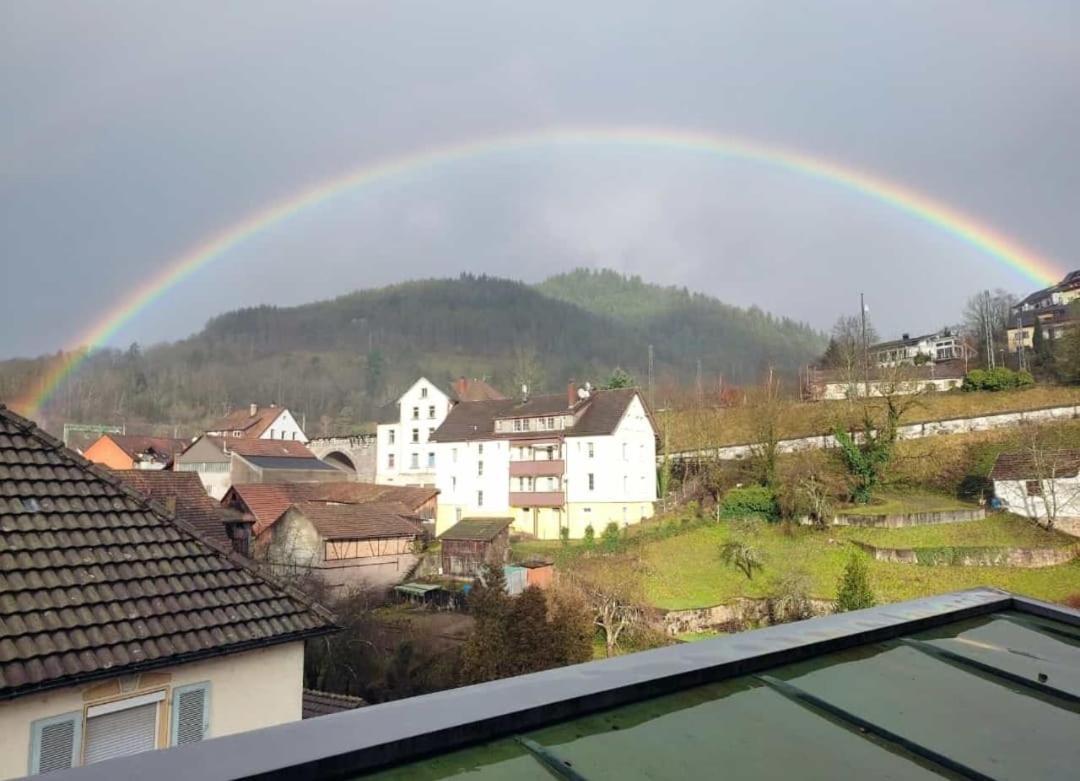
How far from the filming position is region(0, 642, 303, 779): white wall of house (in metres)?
5.15

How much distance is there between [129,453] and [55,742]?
207ft

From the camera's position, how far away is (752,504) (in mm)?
32906

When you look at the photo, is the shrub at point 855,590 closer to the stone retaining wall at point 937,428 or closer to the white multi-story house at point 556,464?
the stone retaining wall at point 937,428

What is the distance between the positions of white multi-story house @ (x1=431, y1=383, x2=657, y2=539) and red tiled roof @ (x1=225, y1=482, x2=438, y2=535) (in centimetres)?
302

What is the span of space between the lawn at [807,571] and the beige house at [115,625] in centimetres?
1858

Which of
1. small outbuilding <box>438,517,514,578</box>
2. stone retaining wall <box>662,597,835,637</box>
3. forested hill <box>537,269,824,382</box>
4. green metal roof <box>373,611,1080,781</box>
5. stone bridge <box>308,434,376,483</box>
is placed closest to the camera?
green metal roof <box>373,611,1080,781</box>

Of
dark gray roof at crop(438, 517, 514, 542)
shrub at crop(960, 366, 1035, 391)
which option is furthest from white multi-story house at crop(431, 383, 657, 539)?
shrub at crop(960, 366, 1035, 391)

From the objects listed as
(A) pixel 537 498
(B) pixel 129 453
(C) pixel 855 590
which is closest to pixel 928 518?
(C) pixel 855 590

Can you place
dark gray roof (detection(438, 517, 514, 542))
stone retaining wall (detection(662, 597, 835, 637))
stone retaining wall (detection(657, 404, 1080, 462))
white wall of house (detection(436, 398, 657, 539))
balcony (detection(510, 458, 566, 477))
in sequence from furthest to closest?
balcony (detection(510, 458, 566, 477)), white wall of house (detection(436, 398, 657, 539)), stone retaining wall (detection(657, 404, 1080, 462)), dark gray roof (detection(438, 517, 514, 542)), stone retaining wall (detection(662, 597, 835, 637))

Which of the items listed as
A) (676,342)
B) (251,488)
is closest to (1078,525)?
(251,488)

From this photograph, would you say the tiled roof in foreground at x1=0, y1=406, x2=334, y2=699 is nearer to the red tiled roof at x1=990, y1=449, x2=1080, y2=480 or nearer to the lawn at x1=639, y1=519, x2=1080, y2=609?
the lawn at x1=639, y1=519, x2=1080, y2=609

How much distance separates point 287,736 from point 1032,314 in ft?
310

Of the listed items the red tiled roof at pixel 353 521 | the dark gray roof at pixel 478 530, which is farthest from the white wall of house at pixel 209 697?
the dark gray roof at pixel 478 530

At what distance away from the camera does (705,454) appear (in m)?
42.0
